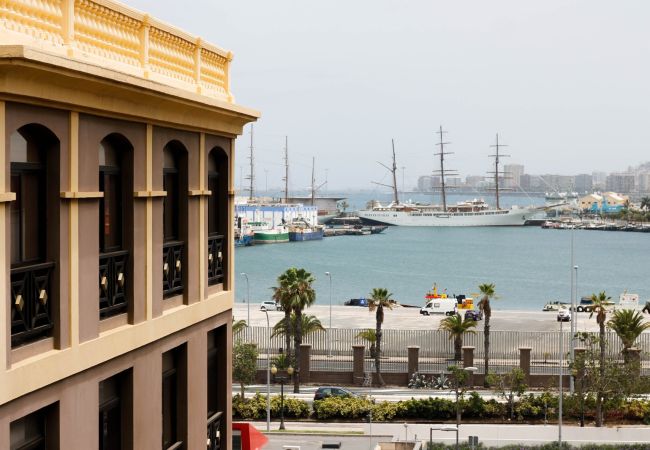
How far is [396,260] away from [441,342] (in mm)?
130180

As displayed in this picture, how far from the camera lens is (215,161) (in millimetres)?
13961

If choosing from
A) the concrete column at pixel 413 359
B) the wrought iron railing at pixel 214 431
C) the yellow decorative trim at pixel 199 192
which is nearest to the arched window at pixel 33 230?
the yellow decorative trim at pixel 199 192

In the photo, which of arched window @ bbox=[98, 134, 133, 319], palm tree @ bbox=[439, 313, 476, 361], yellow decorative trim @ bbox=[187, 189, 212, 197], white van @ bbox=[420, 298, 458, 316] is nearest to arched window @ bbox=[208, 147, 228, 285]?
yellow decorative trim @ bbox=[187, 189, 212, 197]

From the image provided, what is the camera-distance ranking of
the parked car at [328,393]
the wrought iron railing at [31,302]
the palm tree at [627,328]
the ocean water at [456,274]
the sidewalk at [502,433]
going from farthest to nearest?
the ocean water at [456,274] < the palm tree at [627,328] < the parked car at [328,393] < the sidewalk at [502,433] < the wrought iron railing at [31,302]

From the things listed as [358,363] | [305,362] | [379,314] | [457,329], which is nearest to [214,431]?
[305,362]

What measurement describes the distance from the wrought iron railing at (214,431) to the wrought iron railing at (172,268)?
2255mm

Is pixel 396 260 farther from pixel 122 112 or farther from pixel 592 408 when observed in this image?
pixel 122 112

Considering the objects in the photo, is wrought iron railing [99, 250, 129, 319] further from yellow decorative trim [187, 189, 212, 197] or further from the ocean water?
the ocean water

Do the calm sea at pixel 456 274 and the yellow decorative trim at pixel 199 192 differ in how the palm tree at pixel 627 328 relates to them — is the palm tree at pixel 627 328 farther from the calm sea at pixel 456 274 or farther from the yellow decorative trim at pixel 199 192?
the calm sea at pixel 456 274

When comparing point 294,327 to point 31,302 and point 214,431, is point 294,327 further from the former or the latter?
point 31,302

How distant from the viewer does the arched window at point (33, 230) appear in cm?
840

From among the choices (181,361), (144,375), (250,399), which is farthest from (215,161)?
(250,399)

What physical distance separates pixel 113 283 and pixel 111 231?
1.74 ft

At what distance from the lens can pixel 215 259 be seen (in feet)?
45.7
